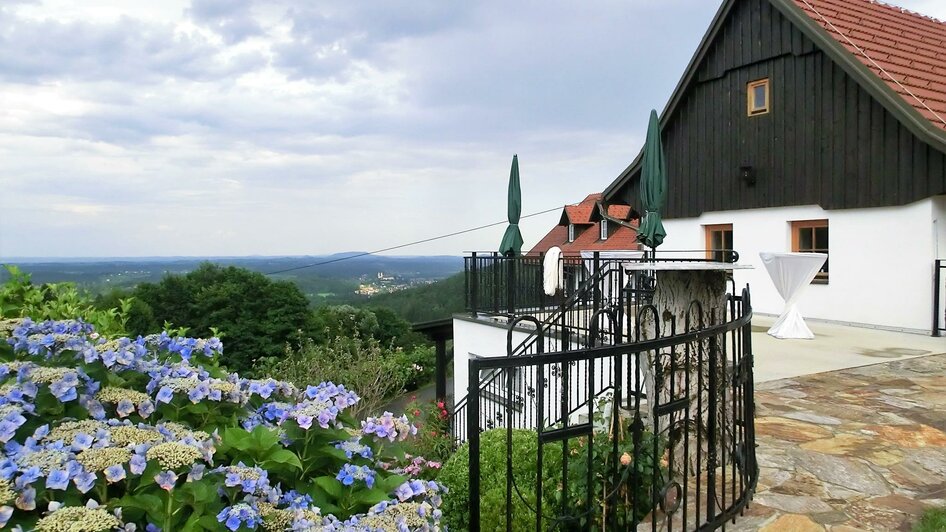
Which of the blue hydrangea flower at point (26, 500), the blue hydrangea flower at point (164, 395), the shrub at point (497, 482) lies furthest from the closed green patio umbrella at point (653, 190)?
the blue hydrangea flower at point (26, 500)

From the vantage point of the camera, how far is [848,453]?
3645 mm

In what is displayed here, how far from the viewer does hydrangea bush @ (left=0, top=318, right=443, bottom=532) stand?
4.07 ft

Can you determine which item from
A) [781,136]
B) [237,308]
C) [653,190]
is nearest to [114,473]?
[653,190]

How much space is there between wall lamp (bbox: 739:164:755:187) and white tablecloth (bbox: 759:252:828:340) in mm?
3776

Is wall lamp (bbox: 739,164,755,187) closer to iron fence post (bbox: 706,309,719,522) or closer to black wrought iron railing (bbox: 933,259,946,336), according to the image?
black wrought iron railing (bbox: 933,259,946,336)

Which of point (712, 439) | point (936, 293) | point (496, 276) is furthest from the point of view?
point (496, 276)

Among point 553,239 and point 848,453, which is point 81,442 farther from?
point 553,239

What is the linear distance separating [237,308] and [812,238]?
22617 millimetres

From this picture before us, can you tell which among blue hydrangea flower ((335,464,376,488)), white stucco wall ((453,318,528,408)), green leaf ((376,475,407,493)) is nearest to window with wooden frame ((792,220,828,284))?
white stucco wall ((453,318,528,408))

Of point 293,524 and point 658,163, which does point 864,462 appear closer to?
point 293,524

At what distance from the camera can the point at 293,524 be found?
1.32 metres

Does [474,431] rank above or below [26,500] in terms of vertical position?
below

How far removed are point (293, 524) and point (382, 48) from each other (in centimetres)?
1154

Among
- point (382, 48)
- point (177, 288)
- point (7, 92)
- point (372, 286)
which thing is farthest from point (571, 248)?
point (7, 92)
